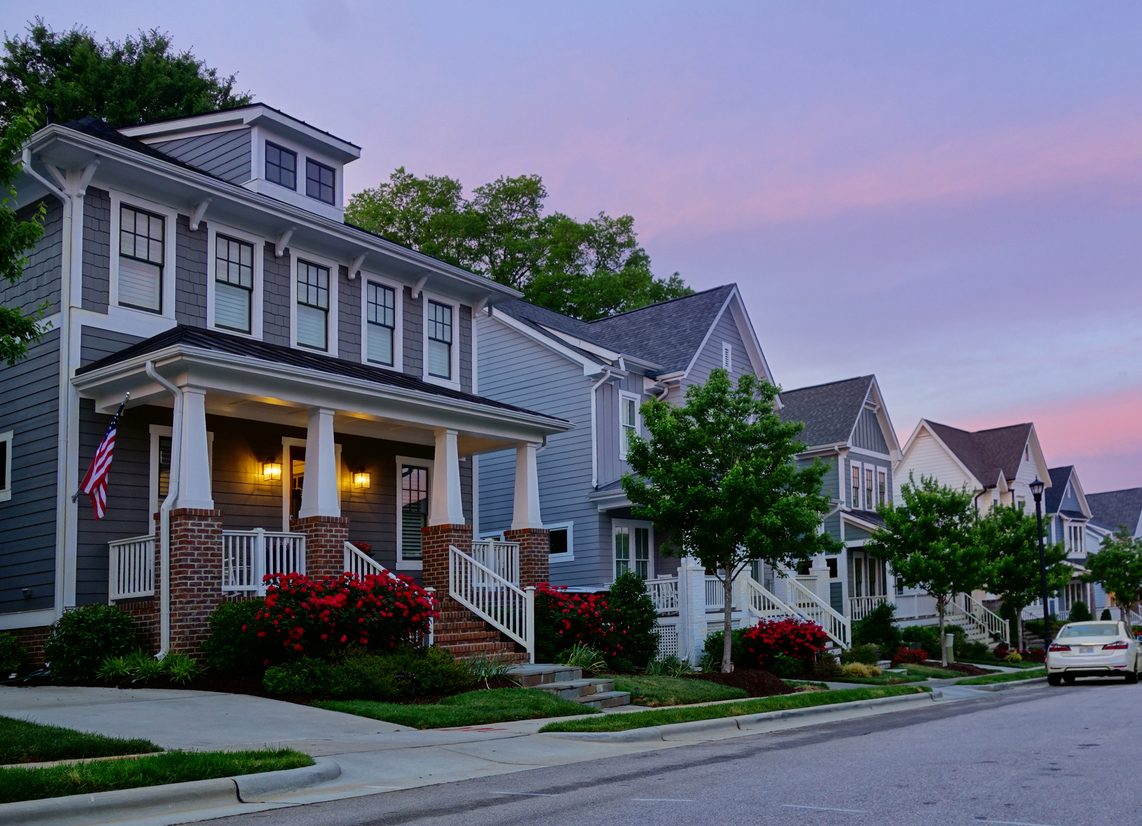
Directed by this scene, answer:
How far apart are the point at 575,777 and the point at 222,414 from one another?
444 inches

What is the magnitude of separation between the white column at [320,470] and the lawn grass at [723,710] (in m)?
5.89

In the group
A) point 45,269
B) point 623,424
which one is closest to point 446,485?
point 45,269

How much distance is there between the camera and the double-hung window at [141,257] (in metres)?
18.3

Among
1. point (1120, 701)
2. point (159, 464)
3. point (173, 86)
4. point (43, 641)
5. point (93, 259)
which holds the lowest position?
point (1120, 701)

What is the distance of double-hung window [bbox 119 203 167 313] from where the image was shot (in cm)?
1827

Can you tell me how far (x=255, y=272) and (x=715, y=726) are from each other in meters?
11.7

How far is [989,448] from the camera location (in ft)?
177

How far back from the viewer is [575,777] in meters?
10.1

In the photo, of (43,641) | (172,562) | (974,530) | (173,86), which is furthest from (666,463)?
(173,86)

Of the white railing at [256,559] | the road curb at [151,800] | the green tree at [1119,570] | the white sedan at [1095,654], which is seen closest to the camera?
Result: the road curb at [151,800]

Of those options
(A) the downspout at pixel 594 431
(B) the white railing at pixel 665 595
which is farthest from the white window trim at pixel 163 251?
(A) the downspout at pixel 594 431

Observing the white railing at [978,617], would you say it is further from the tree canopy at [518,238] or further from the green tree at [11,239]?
the green tree at [11,239]

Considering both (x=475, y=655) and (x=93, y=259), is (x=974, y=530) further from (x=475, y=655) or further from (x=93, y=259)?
(x=93, y=259)

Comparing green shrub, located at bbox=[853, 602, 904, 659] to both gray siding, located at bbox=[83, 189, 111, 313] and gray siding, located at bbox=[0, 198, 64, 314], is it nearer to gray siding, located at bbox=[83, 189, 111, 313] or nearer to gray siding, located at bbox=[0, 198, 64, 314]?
gray siding, located at bbox=[83, 189, 111, 313]
